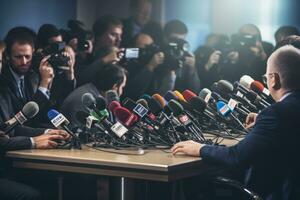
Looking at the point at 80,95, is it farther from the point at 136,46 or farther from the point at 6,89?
the point at 136,46

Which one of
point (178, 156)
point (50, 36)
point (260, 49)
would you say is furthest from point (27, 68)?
point (260, 49)

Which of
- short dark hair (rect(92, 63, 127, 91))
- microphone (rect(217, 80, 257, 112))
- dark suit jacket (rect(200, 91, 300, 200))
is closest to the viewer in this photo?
dark suit jacket (rect(200, 91, 300, 200))

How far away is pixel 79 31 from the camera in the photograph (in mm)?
5230

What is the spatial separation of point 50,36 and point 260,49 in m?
1.83

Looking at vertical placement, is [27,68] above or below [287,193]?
above

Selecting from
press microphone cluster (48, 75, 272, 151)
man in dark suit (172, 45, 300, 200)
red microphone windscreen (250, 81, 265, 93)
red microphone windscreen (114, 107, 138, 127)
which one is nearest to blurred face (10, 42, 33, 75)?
press microphone cluster (48, 75, 272, 151)

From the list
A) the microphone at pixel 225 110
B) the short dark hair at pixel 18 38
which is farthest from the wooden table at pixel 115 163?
the short dark hair at pixel 18 38

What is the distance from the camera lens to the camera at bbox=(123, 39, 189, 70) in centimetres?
553

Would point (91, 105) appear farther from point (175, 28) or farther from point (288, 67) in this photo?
point (175, 28)

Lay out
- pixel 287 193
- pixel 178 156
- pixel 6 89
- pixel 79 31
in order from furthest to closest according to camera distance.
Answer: pixel 79 31 → pixel 6 89 → pixel 178 156 → pixel 287 193

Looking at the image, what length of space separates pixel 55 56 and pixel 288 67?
200 centimetres

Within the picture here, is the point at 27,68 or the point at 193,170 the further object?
the point at 27,68

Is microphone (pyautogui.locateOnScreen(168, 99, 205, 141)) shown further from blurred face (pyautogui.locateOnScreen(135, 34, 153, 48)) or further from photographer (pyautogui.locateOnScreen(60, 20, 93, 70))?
blurred face (pyautogui.locateOnScreen(135, 34, 153, 48))

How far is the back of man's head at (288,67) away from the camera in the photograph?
2.92 meters
